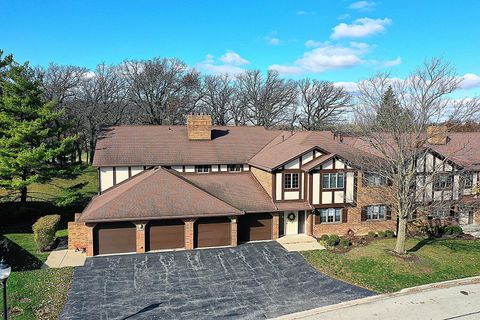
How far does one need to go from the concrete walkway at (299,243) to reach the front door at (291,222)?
439 millimetres

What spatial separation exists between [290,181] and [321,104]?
3881 cm

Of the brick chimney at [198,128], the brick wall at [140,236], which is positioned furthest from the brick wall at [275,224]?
the brick chimney at [198,128]

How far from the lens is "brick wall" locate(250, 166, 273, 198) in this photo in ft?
80.6

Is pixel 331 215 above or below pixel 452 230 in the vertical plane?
above

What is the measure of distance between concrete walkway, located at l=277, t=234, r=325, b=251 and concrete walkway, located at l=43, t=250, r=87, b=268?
1126 centimetres

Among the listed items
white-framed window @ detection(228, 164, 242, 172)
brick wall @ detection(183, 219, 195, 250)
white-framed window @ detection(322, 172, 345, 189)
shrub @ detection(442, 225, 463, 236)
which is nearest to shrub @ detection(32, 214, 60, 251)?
brick wall @ detection(183, 219, 195, 250)

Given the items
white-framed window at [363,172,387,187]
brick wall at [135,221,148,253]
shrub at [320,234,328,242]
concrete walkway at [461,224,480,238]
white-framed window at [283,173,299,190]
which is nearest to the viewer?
brick wall at [135,221,148,253]

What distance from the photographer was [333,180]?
24.6 m

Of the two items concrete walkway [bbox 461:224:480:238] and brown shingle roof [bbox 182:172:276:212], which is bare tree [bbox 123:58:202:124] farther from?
concrete walkway [bbox 461:224:480:238]

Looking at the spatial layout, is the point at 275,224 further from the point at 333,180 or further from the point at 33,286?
the point at 33,286

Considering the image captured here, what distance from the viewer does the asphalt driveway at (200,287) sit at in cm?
1447

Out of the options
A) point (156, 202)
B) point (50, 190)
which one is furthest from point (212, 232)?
point (50, 190)

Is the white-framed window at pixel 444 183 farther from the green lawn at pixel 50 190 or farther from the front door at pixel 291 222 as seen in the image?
the green lawn at pixel 50 190

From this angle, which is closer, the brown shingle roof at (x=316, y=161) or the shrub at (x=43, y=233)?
the shrub at (x=43, y=233)
